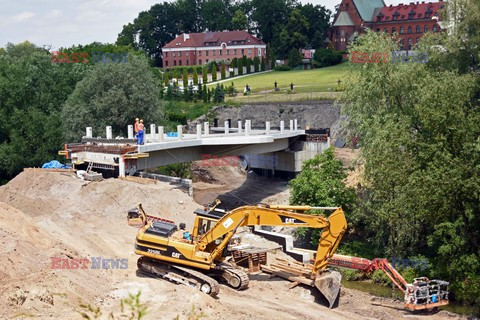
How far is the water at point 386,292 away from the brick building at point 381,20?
79.9 metres

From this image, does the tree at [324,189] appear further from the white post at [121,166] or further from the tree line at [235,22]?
the tree line at [235,22]

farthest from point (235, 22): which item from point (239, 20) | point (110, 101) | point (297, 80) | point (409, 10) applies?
point (110, 101)

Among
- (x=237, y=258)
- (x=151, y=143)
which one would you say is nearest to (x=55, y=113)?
(x=151, y=143)

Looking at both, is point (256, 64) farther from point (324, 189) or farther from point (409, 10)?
point (324, 189)

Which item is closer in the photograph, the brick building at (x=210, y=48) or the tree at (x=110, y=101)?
the tree at (x=110, y=101)

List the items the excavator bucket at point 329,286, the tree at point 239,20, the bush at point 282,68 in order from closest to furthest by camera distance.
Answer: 1. the excavator bucket at point 329,286
2. the bush at point 282,68
3. the tree at point 239,20

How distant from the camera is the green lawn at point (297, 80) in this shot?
7625 cm

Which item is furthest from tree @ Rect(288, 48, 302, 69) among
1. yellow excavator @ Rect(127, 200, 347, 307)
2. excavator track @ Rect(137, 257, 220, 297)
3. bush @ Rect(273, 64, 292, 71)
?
excavator track @ Rect(137, 257, 220, 297)

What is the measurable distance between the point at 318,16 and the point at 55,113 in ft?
241

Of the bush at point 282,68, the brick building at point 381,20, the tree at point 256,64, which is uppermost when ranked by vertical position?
the brick building at point 381,20

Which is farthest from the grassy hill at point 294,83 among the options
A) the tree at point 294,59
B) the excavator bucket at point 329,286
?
the excavator bucket at point 329,286

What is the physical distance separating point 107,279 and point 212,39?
95392mm

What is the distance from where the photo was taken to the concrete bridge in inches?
1449

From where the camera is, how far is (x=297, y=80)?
283 ft
